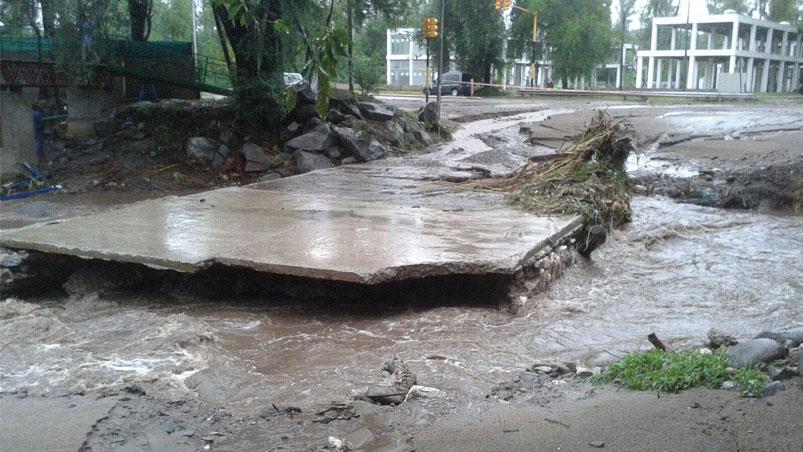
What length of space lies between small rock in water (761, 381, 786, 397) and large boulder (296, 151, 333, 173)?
12220 millimetres

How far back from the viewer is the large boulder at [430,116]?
60.5ft

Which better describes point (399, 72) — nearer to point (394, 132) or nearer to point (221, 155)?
point (221, 155)

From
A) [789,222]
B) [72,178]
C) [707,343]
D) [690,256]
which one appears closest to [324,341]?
[707,343]

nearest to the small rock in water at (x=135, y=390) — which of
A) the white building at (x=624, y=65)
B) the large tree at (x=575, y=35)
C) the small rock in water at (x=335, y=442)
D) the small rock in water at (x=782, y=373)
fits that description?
the small rock in water at (x=335, y=442)

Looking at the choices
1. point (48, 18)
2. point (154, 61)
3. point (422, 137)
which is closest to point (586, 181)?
point (422, 137)

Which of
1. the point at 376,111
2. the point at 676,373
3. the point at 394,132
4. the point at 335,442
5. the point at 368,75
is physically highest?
the point at 368,75

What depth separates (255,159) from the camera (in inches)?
651

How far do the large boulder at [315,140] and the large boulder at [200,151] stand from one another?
230cm

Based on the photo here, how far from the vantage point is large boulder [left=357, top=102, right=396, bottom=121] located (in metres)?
17.2

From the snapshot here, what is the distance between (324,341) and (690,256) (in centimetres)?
548

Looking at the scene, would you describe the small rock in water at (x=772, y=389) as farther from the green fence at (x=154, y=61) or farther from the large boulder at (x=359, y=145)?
the green fence at (x=154, y=61)

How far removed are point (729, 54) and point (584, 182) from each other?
4541 cm

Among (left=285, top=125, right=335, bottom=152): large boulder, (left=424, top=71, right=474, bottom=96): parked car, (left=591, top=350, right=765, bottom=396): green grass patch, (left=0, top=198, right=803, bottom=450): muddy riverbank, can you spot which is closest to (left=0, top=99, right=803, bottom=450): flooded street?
(left=0, top=198, right=803, bottom=450): muddy riverbank

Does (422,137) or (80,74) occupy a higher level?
(80,74)
